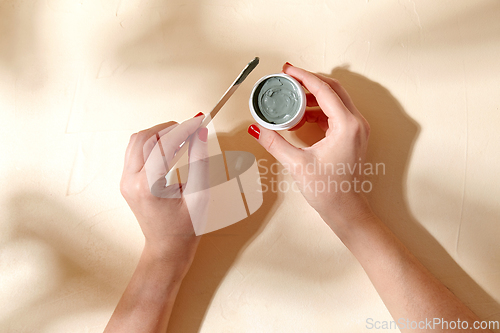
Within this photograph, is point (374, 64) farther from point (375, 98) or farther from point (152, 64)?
point (152, 64)

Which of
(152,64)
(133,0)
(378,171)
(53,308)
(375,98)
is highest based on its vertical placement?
(133,0)

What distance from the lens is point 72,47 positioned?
34.4 inches

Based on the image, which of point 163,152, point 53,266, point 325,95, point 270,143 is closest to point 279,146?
point 270,143

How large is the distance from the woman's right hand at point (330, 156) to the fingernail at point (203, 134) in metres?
0.12

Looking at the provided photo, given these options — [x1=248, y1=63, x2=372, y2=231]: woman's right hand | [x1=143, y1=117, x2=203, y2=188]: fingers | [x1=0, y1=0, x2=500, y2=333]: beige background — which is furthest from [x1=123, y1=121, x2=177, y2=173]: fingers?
[x1=248, y1=63, x2=372, y2=231]: woman's right hand

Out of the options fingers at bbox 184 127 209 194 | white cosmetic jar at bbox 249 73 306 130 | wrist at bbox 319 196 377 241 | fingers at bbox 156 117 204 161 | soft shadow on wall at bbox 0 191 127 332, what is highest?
white cosmetic jar at bbox 249 73 306 130

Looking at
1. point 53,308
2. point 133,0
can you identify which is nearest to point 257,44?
point 133,0

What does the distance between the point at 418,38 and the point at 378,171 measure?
1.20 ft

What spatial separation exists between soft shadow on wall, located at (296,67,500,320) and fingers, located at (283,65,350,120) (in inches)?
5.6

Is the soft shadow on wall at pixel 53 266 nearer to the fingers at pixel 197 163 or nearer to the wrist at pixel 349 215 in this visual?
the fingers at pixel 197 163

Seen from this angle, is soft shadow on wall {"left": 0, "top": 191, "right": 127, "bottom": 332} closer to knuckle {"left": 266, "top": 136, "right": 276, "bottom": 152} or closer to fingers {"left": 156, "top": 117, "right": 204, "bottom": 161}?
fingers {"left": 156, "top": 117, "right": 204, "bottom": 161}

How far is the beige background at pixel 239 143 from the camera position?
791 millimetres

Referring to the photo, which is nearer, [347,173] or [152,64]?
[347,173]

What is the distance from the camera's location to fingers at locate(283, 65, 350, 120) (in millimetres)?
671
